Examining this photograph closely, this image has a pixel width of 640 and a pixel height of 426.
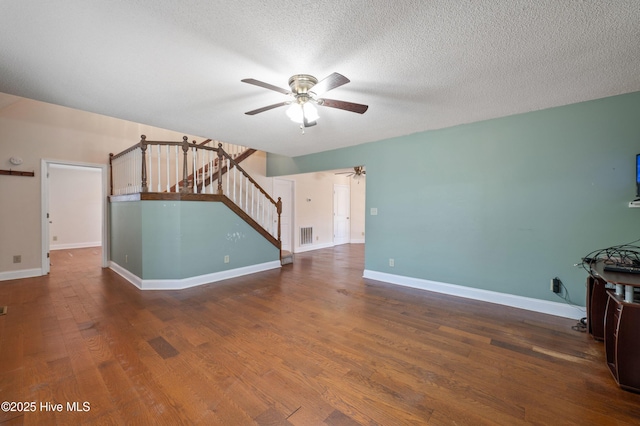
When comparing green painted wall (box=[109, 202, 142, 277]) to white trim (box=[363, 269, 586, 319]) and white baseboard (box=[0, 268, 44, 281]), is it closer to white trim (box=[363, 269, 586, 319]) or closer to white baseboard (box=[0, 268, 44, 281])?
white baseboard (box=[0, 268, 44, 281])

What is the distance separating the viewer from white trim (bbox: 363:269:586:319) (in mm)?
2900

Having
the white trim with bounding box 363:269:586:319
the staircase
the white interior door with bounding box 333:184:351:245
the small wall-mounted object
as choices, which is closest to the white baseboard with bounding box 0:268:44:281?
the small wall-mounted object

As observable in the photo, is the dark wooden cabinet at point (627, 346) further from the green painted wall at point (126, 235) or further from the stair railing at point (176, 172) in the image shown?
the green painted wall at point (126, 235)

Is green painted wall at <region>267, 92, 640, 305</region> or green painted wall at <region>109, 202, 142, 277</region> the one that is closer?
green painted wall at <region>267, 92, 640, 305</region>

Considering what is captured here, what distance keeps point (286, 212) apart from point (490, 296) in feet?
16.6

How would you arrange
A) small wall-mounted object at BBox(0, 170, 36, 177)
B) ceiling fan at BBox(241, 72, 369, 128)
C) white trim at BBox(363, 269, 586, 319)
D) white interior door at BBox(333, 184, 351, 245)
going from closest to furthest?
ceiling fan at BBox(241, 72, 369, 128) → white trim at BBox(363, 269, 586, 319) → small wall-mounted object at BBox(0, 170, 36, 177) → white interior door at BBox(333, 184, 351, 245)

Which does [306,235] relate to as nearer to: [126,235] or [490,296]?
[126,235]

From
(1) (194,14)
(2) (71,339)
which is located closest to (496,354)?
(1) (194,14)

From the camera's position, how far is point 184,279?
396 centimetres

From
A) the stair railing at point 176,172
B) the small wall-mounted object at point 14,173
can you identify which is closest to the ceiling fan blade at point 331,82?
the stair railing at point 176,172

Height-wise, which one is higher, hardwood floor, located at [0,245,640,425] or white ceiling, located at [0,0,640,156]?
white ceiling, located at [0,0,640,156]

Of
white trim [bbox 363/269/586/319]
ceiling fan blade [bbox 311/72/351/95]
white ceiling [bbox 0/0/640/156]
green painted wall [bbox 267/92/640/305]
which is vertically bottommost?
white trim [bbox 363/269/586/319]

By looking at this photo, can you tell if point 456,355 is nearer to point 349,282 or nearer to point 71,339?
point 349,282

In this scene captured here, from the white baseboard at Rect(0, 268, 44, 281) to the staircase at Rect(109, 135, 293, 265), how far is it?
1761mm
